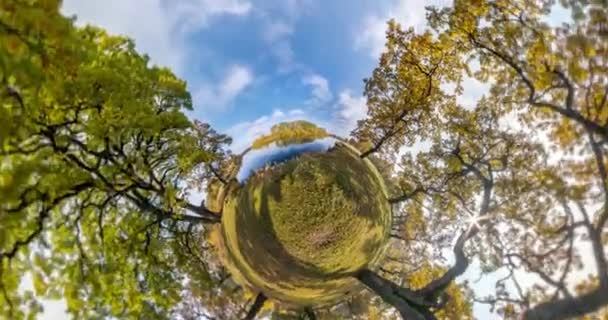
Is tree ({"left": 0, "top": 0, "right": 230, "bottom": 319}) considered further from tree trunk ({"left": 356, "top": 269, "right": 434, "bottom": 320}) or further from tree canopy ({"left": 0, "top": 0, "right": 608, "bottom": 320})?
tree trunk ({"left": 356, "top": 269, "right": 434, "bottom": 320})

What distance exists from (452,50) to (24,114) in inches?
204

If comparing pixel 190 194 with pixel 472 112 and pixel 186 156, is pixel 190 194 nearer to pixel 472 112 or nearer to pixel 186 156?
pixel 186 156

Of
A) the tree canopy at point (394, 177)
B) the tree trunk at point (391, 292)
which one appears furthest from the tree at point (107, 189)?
the tree trunk at point (391, 292)

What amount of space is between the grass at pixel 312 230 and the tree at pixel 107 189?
0.57 metres

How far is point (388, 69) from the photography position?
7.43 meters

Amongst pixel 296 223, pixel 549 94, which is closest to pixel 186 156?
pixel 296 223

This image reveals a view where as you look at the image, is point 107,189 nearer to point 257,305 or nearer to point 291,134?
point 291,134

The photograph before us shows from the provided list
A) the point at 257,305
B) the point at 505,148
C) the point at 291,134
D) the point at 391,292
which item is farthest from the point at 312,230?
the point at 505,148

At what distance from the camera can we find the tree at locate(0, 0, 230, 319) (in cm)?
490

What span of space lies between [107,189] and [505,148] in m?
5.00

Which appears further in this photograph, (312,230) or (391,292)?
(312,230)

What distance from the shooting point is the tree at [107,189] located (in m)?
4.90

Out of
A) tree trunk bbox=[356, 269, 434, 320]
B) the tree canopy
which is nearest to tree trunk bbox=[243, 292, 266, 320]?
the tree canopy

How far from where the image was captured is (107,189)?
586 centimetres
